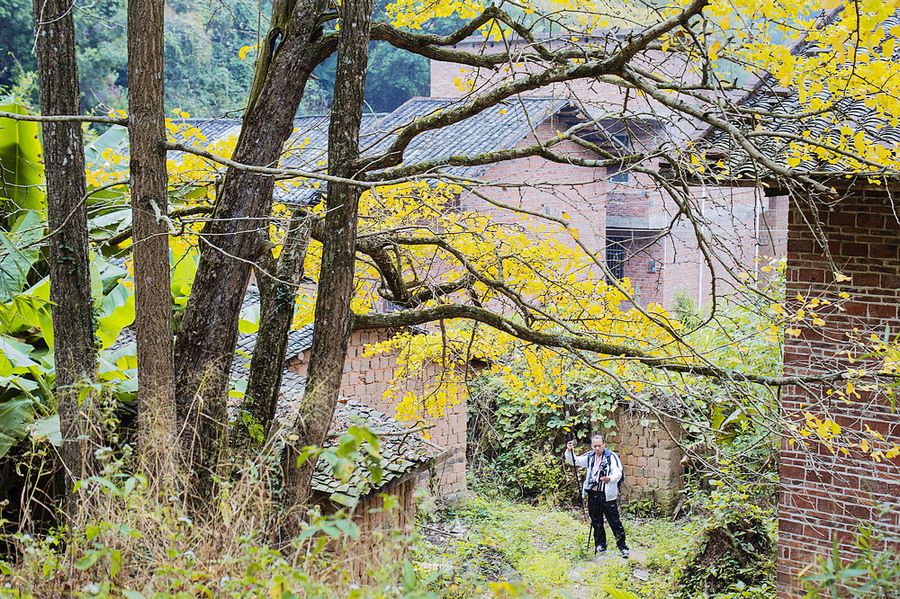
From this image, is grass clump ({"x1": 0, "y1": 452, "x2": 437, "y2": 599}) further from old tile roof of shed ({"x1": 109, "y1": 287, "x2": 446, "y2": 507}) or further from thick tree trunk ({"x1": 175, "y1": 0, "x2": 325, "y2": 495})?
old tile roof of shed ({"x1": 109, "y1": 287, "x2": 446, "y2": 507})

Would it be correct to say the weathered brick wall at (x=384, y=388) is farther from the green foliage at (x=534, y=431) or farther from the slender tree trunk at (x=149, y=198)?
the slender tree trunk at (x=149, y=198)

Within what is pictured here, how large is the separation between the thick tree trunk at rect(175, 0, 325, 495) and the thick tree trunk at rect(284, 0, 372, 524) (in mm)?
636

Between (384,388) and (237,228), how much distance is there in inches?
266

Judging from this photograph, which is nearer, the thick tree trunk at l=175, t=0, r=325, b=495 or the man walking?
the thick tree trunk at l=175, t=0, r=325, b=495

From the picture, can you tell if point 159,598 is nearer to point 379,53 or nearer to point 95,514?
point 95,514

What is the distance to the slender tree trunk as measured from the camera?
373 centimetres

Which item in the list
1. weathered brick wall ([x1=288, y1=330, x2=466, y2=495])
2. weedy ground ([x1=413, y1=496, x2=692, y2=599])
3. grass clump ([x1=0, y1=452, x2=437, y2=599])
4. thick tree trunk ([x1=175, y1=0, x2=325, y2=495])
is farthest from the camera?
weathered brick wall ([x1=288, y1=330, x2=466, y2=495])

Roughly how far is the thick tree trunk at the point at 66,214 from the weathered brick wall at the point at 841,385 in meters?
4.62

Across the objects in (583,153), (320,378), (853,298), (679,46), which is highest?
(583,153)

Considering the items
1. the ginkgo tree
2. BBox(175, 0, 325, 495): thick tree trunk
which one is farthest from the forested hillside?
the ginkgo tree

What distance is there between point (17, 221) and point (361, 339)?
5229 millimetres

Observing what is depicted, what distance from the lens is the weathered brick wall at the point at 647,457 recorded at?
11.7m

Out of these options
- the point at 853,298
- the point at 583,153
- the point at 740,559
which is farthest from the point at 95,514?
the point at 583,153

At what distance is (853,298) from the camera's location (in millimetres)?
5273
